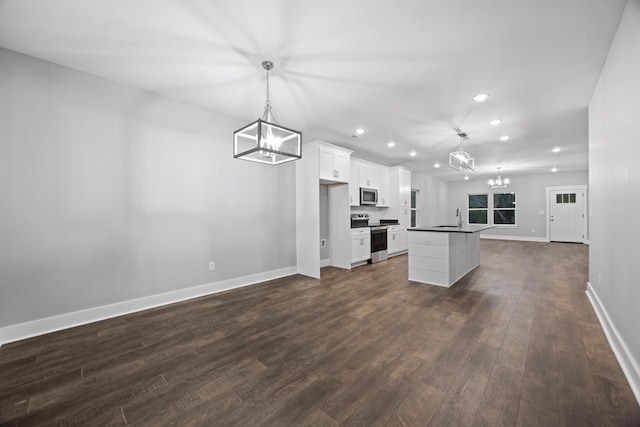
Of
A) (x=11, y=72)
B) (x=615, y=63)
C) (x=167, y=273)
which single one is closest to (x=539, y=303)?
(x=615, y=63)

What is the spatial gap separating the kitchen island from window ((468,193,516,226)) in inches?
300

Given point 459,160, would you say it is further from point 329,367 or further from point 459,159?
point 329,367

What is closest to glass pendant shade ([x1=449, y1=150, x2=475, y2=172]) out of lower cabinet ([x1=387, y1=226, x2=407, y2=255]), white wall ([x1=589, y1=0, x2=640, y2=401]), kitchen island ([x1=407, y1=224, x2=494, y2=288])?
kitchen island ([x1=407, y1=224, x2=494, y2=288])

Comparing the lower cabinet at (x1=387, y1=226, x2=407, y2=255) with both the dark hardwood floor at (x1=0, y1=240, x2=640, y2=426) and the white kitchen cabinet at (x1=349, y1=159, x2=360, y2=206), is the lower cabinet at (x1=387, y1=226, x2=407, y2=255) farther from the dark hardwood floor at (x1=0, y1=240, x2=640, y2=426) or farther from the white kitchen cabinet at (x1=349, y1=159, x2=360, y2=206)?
the dark hardwood floor at (x1=0, y1=240, x2=640, y2=426)

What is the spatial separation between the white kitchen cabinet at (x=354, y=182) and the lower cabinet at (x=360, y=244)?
28.4 inches

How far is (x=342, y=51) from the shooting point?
95.9 inches

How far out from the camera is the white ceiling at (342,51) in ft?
6.42

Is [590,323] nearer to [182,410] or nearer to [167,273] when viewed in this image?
[182,410]

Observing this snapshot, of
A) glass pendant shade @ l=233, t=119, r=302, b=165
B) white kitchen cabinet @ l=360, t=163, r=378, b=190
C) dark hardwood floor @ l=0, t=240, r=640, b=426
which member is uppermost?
white kitchen cabinet @ l=360, t=163, r=378, b=190

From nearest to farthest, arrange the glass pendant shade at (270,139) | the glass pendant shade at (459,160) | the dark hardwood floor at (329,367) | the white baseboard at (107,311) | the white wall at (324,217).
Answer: the dark hardwood floor at (329,367) → the glass pendant shade at (270,139) → the white baseboard at (107,311) → the glass pendant shade at (459,160) → the white wall at (324,217)

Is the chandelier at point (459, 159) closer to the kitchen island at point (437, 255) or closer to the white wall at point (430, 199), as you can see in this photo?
the kitchen island at point (437, 255)

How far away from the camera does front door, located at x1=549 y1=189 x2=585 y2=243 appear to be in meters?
8.99

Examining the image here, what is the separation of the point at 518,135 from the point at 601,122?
7.75ft

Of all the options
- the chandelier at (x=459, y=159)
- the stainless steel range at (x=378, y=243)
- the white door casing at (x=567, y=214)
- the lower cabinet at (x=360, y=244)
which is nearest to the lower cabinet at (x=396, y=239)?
the stainless steel range at (x=378, y=243)
